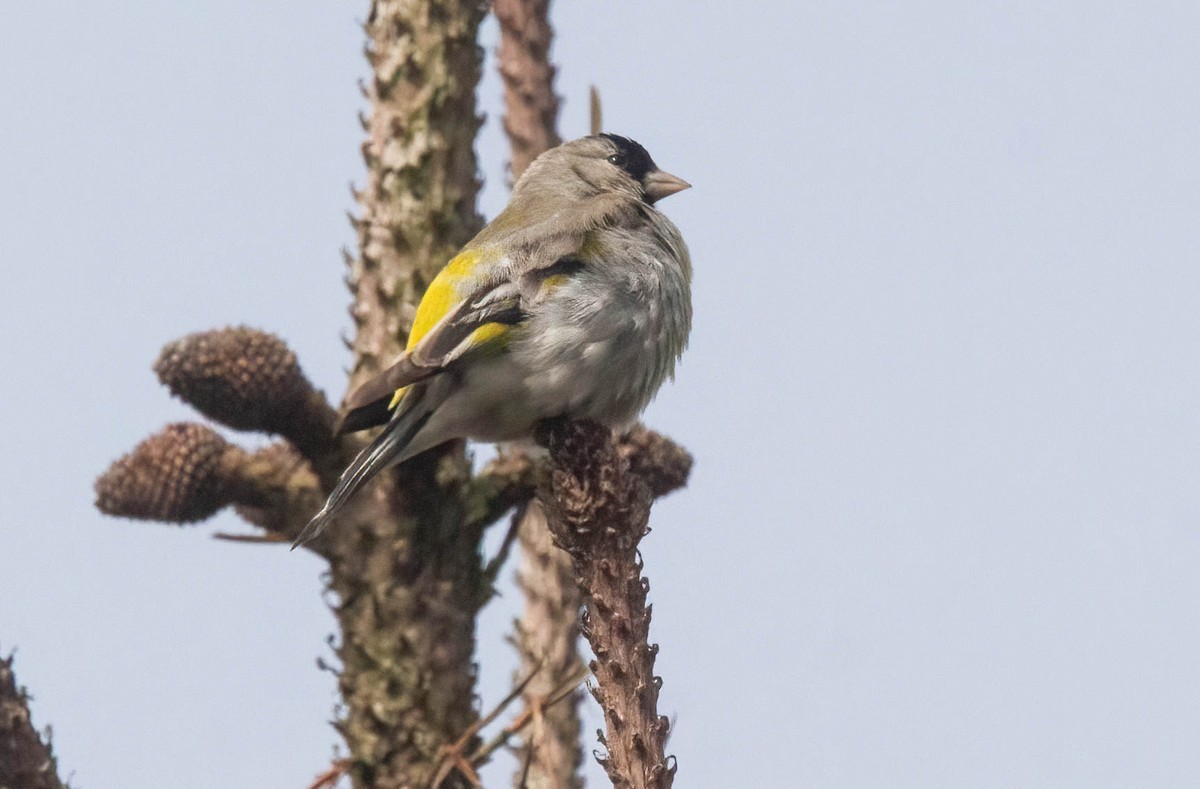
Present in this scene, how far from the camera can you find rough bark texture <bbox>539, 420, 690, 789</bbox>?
→ 10.3 ft

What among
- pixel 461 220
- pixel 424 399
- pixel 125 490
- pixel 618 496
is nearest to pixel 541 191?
pixel 461 220

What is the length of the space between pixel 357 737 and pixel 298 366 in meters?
1.25

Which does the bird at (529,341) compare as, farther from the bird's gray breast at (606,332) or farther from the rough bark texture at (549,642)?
the rough bark texture at (549,642)

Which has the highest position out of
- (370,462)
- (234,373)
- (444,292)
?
(444,292)

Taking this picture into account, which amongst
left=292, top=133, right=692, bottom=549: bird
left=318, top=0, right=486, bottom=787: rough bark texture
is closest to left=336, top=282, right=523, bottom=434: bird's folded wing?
left=292, top=133, right=692, bottom=549: bird

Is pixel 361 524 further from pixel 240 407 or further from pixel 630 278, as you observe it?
pixel 630 278

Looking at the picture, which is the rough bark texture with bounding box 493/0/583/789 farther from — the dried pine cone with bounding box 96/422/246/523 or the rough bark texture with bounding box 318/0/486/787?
the dried pine cone with bounding box 96/422/246/523

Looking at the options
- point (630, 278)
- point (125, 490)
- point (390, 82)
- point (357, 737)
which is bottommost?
point (357, 737)

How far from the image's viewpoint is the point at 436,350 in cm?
488

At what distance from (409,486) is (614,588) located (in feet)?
6.96

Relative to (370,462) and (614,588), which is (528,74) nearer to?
(370,462)

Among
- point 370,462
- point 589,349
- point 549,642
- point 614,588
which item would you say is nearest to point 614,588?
point 614,588

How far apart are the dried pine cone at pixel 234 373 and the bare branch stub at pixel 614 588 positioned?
4.22 ft

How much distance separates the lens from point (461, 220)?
227 inches
